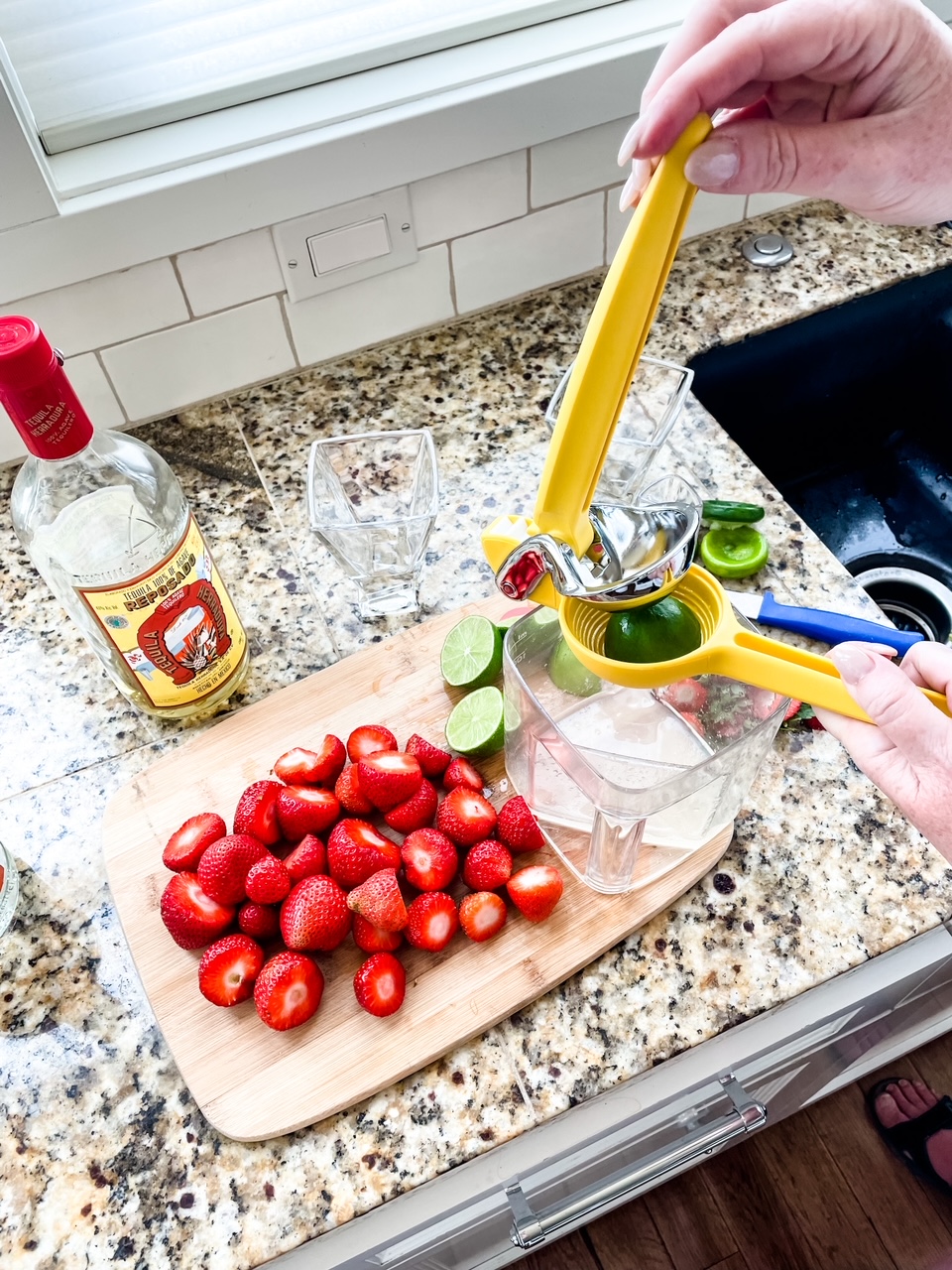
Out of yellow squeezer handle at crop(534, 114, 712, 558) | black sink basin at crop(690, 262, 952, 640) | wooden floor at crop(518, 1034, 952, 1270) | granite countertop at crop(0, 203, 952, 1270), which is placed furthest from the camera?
wooden floor at crop(518, 1034, 952, 1270)

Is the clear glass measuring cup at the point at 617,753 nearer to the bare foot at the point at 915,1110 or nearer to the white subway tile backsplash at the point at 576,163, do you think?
the white subway tile backsplash at the point at 576,163

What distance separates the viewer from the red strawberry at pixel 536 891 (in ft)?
2.22

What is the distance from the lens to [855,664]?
0.54m

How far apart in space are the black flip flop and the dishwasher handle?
0.66 meters

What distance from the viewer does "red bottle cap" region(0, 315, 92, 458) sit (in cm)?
56

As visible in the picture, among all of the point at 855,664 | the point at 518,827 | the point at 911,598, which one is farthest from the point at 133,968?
the point at 911,598

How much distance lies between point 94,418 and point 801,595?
734mm

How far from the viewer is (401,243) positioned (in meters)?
1.02

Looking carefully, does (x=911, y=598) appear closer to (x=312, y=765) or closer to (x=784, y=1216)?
(x=312, y=765)

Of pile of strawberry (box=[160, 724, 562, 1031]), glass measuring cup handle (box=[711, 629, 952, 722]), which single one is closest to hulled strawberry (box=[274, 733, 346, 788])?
pile of strawberry (box=[160, 724, 562, 1031])

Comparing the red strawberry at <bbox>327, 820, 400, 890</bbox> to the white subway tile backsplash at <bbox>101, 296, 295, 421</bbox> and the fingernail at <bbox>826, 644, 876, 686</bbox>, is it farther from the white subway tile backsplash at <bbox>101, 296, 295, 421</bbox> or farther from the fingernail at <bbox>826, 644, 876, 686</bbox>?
the white subway tile backsplash at <bbox>101, 296, 295, 421</bbox>

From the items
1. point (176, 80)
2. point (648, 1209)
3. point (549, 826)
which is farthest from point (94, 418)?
point (648, 1209)

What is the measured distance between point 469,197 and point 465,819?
0.66 meters

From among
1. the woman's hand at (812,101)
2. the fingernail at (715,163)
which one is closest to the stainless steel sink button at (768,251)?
the woman's hand at (812,101)
